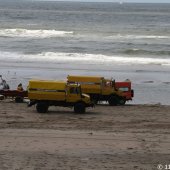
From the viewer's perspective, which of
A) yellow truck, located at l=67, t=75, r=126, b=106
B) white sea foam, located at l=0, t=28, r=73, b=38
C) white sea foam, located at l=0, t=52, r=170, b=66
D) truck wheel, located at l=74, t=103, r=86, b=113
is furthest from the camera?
white sea foam, located at l=0, t=28, r=73, b=38

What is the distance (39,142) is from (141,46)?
44.4 metres

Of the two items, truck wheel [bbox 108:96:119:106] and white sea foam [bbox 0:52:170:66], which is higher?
white sea foam [bbox 0:52:170:66]

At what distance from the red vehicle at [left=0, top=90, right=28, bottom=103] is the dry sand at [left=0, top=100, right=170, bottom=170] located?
68 cm

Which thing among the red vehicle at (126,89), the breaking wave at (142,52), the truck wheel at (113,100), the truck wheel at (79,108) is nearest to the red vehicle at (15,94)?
the truck wheel at (79,108)

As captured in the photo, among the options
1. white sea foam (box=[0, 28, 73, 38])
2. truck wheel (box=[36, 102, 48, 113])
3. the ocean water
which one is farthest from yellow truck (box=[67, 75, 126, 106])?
white sea foam (box=[0, 28, 73, 38])

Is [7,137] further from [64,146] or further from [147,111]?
[147,111]

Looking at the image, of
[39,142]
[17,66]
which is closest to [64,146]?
[39,142]

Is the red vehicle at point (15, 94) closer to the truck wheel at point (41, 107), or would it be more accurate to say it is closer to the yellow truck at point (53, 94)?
the yellow truck at point (53, 94)

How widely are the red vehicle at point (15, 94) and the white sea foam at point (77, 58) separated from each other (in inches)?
719

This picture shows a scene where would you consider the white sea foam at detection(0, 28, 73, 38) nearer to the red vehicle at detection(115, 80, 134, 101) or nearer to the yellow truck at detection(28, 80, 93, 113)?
the red vehicle at detection(115, 80, 134, 101)

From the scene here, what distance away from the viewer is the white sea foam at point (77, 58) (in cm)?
4816

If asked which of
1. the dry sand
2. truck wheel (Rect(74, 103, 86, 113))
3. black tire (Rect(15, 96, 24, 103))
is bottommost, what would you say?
the dry sand

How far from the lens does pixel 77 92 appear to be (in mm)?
25969

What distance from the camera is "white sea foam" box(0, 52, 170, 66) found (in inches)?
1896
